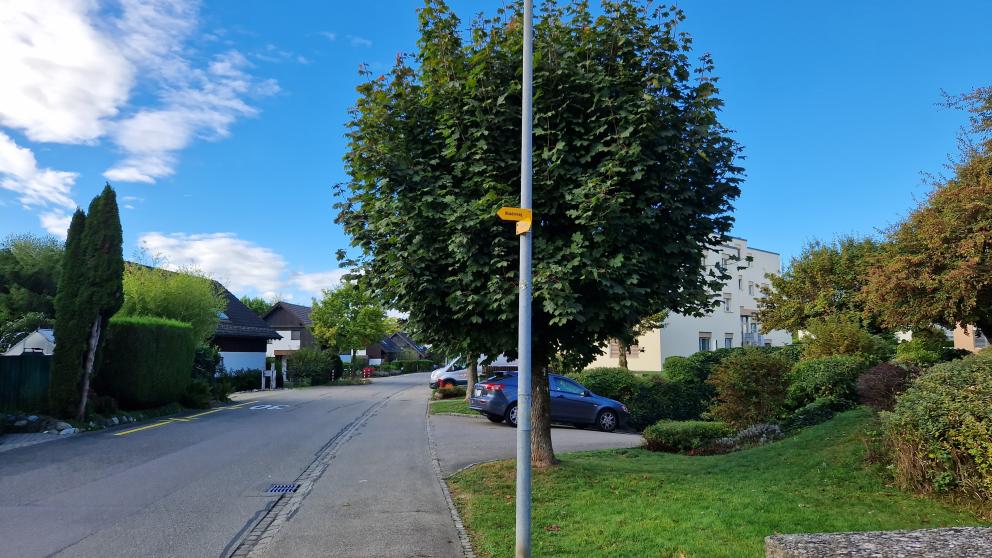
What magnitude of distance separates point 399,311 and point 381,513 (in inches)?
102

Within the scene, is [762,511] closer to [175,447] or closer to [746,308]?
[175,447]

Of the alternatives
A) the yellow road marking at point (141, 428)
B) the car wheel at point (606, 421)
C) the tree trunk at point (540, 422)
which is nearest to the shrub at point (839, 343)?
the car wheel at point (606, 421)

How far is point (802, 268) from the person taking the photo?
1245 inches

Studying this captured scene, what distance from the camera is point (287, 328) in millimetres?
63188

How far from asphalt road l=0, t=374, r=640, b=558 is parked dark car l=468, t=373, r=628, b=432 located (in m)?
0.67

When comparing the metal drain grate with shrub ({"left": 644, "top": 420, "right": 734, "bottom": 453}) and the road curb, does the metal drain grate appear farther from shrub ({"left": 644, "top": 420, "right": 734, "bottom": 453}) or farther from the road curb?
shrub ({"left": 644, "top": 420, "right": 734, "bottom": 453})

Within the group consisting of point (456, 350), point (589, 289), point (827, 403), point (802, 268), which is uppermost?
point (802, 268)

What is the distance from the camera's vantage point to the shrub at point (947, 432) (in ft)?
20.3

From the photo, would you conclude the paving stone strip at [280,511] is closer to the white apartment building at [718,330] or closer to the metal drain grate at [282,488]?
the metal drain grate at [282,488]

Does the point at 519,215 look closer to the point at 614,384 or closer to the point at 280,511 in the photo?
the point at 280,511

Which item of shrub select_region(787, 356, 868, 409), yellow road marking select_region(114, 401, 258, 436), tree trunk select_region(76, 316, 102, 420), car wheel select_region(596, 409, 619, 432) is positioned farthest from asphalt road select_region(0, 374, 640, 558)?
shrub select_region(787, 356, 868, 409)

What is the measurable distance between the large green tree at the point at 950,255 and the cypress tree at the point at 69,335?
65.3 feet

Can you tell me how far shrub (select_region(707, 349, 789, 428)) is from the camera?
12.6m

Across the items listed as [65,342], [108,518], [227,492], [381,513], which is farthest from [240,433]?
[381,513]
